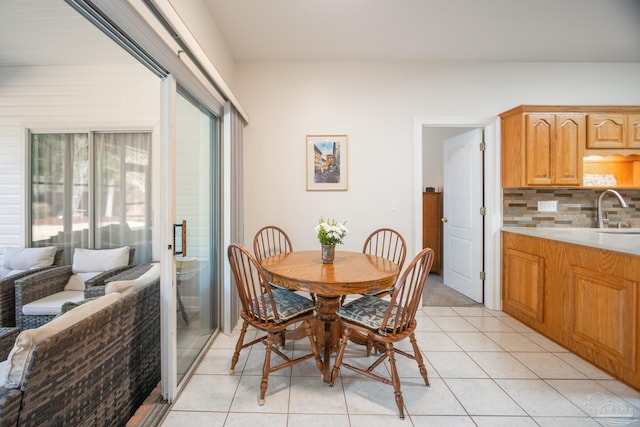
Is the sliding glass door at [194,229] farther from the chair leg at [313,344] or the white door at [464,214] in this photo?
the white door at [464,214]

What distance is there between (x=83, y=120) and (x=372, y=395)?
375 cm

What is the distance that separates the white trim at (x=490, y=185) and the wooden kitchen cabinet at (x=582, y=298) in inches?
7.1

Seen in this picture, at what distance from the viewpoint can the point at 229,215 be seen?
2467mm

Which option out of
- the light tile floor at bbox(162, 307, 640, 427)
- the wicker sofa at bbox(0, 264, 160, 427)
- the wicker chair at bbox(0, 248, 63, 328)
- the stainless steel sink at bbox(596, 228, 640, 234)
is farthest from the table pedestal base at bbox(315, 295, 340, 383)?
the stainless steel sink at bbox(596, 228, 640, 234)

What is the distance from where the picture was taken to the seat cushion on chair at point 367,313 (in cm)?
168

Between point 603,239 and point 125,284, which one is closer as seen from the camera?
point 125,284

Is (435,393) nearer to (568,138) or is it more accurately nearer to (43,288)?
(568,138)

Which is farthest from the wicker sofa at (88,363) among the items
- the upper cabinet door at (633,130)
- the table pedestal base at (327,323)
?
the upper cabinet door at (633,130)

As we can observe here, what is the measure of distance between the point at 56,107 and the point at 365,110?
331 centimetres

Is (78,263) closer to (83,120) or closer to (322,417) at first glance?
(83,120)

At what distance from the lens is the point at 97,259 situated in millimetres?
2629

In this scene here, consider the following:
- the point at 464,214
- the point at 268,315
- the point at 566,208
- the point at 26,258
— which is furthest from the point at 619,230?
the point at 26,258

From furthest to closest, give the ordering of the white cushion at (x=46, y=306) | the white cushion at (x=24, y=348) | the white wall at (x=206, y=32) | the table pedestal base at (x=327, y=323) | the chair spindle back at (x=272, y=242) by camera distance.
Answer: the chair spindle back at (x=272, y=242) < the white cushion at (x=46, y=306) < the table pedestal base at (x=327, y=323) < the white wall at (x=206, y=32) < the white cushion at (x=24, y=348)

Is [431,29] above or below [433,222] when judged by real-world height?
Answer: above
